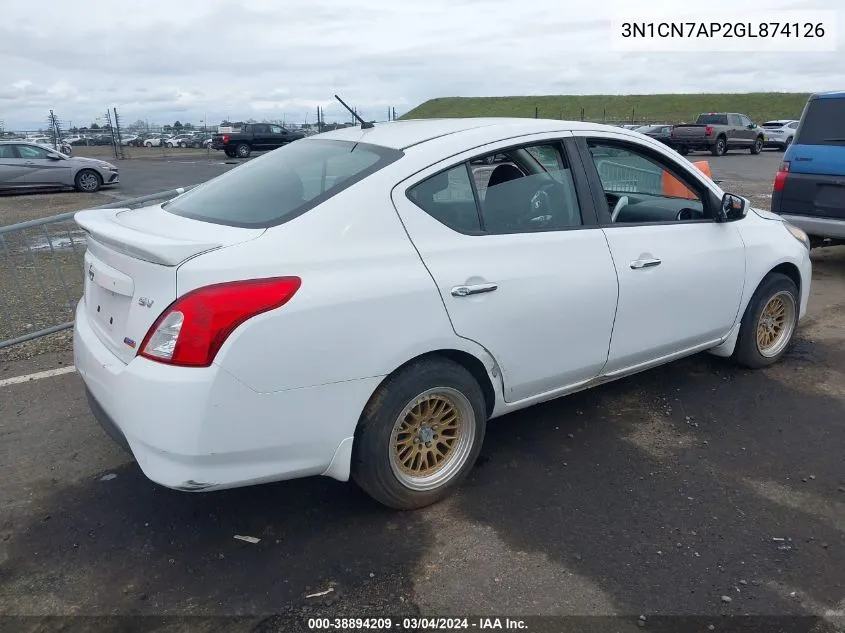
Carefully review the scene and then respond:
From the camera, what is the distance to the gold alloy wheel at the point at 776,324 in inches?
186

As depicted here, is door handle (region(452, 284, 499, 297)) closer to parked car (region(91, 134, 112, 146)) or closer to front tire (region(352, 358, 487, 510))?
front tire (region(352, 358, 487, 510))

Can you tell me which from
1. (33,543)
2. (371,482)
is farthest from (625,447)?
(33,543)

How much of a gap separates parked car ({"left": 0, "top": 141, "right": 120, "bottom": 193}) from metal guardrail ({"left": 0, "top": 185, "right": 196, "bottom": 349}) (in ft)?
39.3

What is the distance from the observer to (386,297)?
9.14 feet

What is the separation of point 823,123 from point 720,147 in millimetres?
25787

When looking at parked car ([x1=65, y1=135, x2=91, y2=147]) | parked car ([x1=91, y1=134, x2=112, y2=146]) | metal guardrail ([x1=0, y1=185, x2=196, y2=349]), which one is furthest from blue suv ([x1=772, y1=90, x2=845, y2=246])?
parked car ([x1=91, y1=134, x2=112, y2=146])

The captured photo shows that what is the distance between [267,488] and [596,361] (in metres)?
1.79

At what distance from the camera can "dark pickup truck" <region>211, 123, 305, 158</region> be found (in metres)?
31.8

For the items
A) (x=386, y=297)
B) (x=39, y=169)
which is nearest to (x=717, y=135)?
(x=39, y=169)

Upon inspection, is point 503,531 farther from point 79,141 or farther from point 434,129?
point 79,141

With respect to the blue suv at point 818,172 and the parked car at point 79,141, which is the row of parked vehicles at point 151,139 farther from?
the blue suv at point 818,172

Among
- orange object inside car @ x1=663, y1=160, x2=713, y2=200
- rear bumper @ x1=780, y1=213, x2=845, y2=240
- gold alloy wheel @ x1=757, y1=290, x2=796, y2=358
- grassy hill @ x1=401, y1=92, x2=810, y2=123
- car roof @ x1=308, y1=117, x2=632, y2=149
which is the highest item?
grassy hill @ x1=401, y1=92, x2=810, y2=123

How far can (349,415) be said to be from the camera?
9.16 ft

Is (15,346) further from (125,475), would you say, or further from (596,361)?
(596,361)
